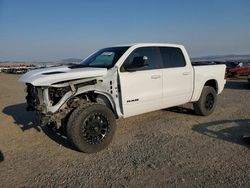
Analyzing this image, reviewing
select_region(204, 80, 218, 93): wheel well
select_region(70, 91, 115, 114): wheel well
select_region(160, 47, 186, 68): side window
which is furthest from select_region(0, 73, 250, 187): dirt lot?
select_region(160, 47, 186, 68): side window

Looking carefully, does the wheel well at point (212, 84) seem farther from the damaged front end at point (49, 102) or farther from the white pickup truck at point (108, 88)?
the damaged front end at point (49, 102)

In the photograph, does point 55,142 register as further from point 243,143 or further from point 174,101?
point 243,143

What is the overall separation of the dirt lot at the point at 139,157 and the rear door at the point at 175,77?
0.67 metres

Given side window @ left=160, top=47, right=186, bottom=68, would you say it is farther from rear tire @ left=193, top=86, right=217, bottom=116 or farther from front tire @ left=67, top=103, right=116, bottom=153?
front tire @ left=67, top=103, right=116, bottom=153

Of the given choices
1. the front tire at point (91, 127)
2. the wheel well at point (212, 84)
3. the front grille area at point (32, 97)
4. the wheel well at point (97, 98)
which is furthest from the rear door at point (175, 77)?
the front grille area at point (32, 97)

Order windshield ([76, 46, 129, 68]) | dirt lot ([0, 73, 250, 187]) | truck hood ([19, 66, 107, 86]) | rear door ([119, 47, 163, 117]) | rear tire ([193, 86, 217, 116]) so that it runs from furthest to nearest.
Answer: rear tire ([193, 86, 217, 116]), windshield ([76, 46, 129, 68]), rear door ([119, 47, 163, 117]), truck hood ([19, 66, 107, 86]), dirt lot ([0, 73, 250, 187])

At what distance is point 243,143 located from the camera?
530 centimetres

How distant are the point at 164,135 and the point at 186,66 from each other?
2.05 m

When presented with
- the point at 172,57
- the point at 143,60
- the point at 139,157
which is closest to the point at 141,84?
the point at 143,60

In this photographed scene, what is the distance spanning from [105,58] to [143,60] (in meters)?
0.97

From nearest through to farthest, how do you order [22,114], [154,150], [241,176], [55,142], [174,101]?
[241,176] < [154,150] < [55,142] < [174,101] < [22,114]

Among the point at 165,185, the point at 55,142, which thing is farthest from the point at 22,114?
the point at 165,185

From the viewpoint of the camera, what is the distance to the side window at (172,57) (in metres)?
6.48

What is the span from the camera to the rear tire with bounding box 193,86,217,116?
24.4ft
